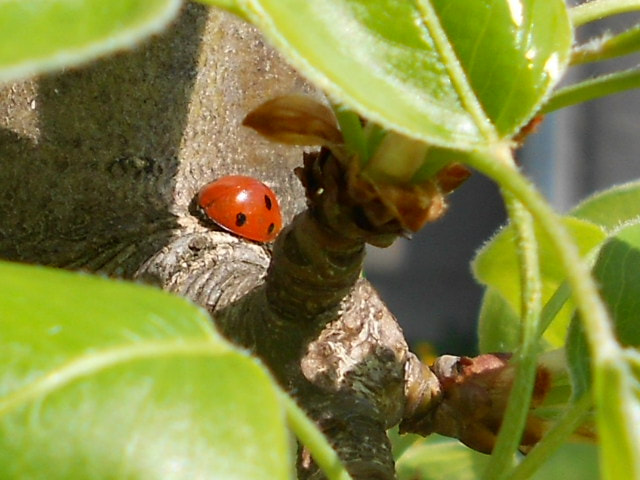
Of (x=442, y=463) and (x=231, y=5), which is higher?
(x=231, y=5)

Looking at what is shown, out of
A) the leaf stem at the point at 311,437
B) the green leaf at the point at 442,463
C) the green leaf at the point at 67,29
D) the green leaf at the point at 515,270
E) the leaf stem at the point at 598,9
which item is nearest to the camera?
the green leaf at the point at 67,29

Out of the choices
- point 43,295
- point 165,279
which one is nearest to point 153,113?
point 165,279

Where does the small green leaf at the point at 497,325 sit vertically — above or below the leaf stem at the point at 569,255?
below

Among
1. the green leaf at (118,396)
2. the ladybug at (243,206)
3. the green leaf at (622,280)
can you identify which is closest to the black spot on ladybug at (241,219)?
the ladybug at (243,206)

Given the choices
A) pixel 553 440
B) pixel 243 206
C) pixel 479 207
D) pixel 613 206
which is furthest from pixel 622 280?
pixel 479 207

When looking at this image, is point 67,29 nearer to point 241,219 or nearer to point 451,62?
point 451,62

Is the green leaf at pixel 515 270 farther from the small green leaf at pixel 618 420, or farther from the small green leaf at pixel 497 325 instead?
the small green leaf at pixel 618 420

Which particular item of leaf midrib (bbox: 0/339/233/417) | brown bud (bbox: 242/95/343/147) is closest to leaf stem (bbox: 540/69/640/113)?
brown bud (bbox: 242/95/343/147)
